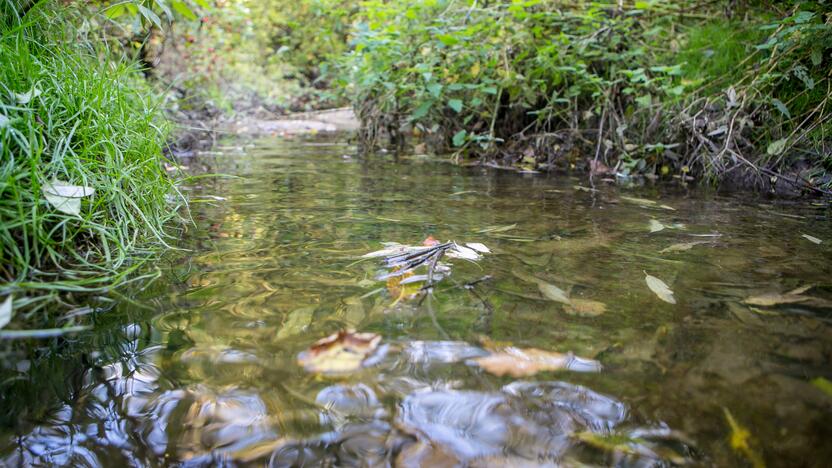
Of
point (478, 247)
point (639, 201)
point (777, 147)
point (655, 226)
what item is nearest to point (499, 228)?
point (478, 247)

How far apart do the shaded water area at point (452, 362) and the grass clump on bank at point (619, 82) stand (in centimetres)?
134

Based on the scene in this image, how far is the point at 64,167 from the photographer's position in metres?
1.31

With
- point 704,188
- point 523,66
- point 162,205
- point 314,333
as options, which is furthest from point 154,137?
point 523,66

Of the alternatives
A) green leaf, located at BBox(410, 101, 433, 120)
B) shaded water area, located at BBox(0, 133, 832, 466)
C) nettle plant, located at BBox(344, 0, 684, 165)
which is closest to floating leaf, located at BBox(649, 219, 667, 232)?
shaded water area, located at BBox(0, 133, 832, 466)

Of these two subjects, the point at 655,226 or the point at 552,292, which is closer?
the point at 552,292

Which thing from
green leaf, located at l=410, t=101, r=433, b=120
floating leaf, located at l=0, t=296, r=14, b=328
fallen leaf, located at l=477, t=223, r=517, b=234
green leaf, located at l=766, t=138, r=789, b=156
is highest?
green leaf, located at l=410, t=101, r=433, b=120

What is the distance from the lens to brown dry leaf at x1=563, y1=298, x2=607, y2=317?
1098 millimetres

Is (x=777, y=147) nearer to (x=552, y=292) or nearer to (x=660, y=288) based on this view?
(x=660, y=288)

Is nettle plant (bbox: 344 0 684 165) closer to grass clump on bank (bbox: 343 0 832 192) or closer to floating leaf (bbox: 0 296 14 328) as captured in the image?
grass clump on bank (bbox: 343 0 832 192)

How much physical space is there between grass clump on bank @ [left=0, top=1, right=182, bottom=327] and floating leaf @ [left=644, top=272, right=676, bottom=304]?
1231 millimetres

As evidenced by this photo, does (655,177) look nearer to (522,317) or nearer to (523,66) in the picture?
(523,66)

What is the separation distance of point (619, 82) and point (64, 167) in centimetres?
325

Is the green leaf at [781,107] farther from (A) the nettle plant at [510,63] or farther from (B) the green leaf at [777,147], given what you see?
(A) the nettle plant at [510,63]

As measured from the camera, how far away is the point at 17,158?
48.1 inches
